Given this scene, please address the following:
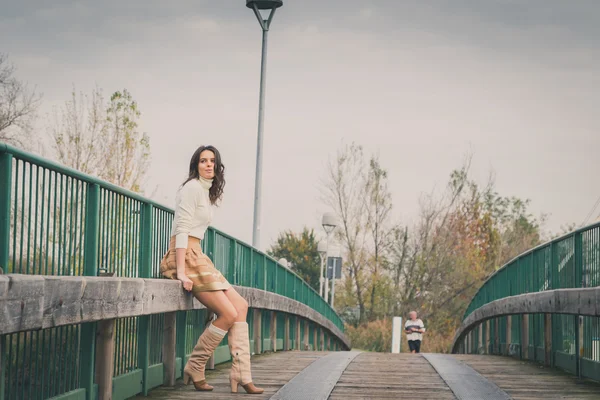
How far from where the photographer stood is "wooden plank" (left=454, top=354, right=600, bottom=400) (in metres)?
8.59

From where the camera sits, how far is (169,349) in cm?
875

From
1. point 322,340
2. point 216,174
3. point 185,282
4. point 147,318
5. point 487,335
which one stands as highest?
point 216,174

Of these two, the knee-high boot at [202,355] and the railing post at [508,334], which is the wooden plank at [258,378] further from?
the railing post at [508,334]

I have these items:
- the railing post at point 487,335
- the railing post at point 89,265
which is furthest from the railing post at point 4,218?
the railing post at point 487,335

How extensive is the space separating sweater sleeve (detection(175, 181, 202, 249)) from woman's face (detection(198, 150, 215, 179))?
0.15 meters

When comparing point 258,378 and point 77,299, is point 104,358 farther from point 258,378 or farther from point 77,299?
point 258,378

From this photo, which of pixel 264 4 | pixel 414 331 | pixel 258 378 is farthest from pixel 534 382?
pixel 414 331

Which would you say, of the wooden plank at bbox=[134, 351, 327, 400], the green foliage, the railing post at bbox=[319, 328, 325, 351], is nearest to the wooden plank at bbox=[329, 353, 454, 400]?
the wooden plank at bbox=[134, 351, 327, 400]

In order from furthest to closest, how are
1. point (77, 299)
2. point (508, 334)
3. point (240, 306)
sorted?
point (508, 334) < point (240, 306) < point (77, 299)

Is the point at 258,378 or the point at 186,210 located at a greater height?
the point at 186,210

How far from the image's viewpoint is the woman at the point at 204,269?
7.78 metres

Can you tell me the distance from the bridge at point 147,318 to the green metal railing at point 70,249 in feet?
0.04

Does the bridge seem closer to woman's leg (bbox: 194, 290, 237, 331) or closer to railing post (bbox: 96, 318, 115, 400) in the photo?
railing post (bbox: 96, 318, 115, 400)

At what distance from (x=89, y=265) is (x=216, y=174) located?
179cm
